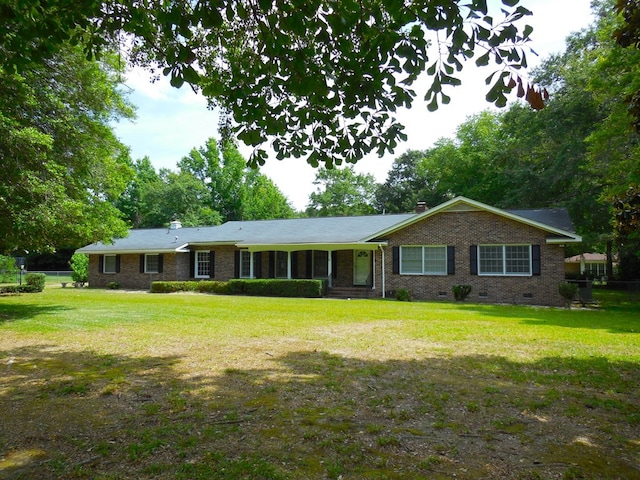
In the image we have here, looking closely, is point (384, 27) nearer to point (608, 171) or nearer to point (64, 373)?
point (64, 373)

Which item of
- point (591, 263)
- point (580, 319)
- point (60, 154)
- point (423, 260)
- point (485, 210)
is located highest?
point (60, 154)

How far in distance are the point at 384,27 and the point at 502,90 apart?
1.33m

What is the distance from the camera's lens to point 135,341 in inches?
324

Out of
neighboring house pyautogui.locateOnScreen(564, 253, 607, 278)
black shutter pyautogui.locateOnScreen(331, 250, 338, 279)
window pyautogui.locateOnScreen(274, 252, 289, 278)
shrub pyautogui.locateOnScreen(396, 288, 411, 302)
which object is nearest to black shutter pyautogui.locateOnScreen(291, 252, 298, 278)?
window pyautogui.locateOnScreen(274, 252, 289, 278)

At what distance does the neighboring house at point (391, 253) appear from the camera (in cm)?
1834

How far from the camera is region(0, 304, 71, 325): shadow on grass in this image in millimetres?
11828

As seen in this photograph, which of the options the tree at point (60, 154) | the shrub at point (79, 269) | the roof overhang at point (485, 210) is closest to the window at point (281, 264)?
the roof overhang at point (485, 210)

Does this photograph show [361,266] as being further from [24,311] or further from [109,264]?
[109,264]

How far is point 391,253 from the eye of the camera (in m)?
20.7

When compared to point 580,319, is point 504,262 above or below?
above

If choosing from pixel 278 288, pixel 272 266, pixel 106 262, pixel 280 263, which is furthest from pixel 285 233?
pixel 106 262

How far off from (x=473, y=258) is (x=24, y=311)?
16529 millimetres

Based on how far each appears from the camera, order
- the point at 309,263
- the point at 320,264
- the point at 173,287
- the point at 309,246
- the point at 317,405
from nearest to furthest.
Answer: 1. the point at 317,405
2. the point at 309,246
3. the point at 173,287
4. the point at 320,264
5. the point at 309,263

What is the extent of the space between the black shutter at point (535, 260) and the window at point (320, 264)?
33.4ft
